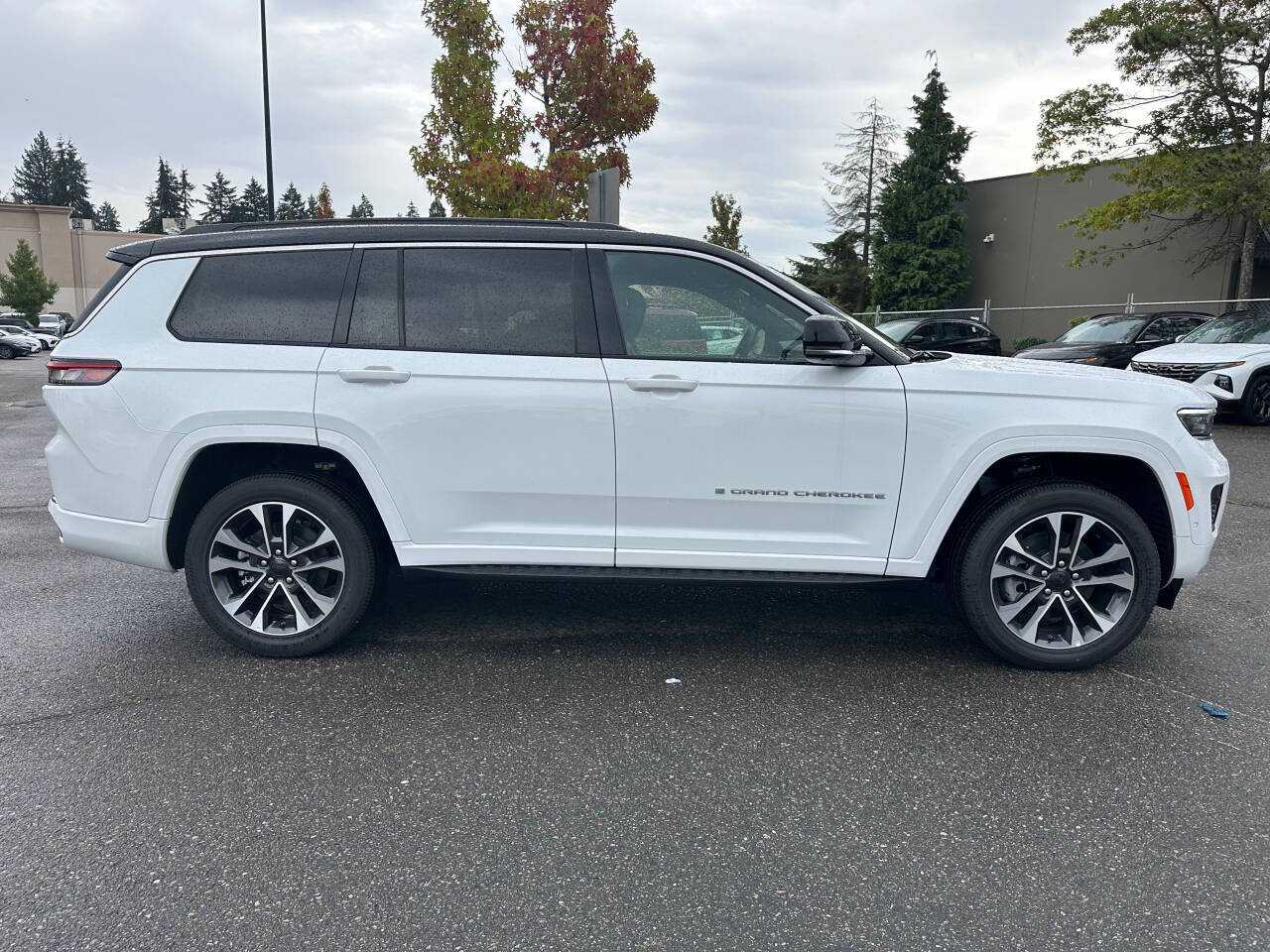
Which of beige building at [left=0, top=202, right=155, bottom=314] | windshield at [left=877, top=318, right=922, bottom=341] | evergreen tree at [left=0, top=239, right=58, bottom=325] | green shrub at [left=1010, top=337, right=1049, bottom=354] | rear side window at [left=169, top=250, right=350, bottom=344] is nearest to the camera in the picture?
rear side window at [left=169, top=250, right=350, bottom=344]

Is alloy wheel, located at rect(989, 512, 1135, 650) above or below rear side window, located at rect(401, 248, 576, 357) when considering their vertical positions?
below

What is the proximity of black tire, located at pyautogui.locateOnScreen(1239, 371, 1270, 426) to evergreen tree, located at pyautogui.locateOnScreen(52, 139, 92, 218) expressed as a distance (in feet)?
426

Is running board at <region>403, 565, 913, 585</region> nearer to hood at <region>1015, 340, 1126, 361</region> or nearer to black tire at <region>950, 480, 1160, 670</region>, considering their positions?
black tire at <region>950, 480, 1160, 670</region>

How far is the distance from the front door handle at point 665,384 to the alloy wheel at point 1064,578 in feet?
4.95

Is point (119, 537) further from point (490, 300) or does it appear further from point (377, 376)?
→ point (490, 300)

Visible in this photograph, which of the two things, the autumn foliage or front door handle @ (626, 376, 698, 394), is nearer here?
front door handle @ (626, 376, 698, 394)

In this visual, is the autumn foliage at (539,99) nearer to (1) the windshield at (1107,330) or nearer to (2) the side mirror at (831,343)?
(1) the windshield at (1107,330)

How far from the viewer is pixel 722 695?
146 inches

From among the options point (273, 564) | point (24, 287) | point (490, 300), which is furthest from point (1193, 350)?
point (24, 287)

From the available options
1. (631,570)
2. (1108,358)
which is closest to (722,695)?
(631,570)

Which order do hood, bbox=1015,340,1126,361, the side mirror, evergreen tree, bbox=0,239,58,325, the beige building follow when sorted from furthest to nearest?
the beige building, evergreen tree, bbox=0,239,58,325, hood, bbox=1015,340,1126,361, the side mirror

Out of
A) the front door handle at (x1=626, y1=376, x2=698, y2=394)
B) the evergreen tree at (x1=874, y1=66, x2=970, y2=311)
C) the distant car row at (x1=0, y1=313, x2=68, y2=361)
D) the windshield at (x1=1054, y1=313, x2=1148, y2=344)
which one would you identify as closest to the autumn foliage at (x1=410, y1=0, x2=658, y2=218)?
the windshield at (x1=1054, y1=313, x2=1148, y2=344)

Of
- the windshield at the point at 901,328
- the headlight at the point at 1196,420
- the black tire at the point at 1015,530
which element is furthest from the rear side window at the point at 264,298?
the windshield at the point at 901,328

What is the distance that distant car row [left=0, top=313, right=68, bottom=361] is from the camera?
39344 millimetres
